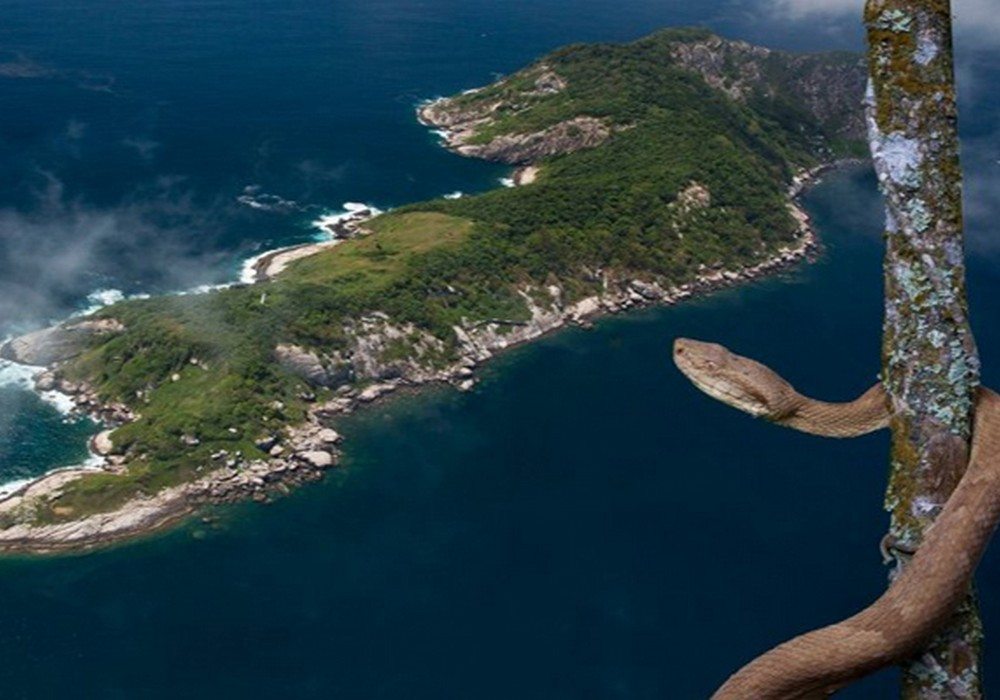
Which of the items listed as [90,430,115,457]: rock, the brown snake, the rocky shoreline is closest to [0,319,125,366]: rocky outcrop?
[90,430,115,457]: rock

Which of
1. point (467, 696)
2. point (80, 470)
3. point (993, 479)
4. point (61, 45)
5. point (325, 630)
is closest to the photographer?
point (993, 479)

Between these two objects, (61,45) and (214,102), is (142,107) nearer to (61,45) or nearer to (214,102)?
(214,102)

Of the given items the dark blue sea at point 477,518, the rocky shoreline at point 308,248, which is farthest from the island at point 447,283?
Answer: the dark blue sea at point 477,518

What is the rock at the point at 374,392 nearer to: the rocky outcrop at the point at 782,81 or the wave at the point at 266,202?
the wave at the point at 266,202

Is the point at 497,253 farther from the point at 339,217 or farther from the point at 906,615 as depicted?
the point at 906,615

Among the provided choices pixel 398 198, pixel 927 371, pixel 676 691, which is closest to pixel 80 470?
pixel 676 691
